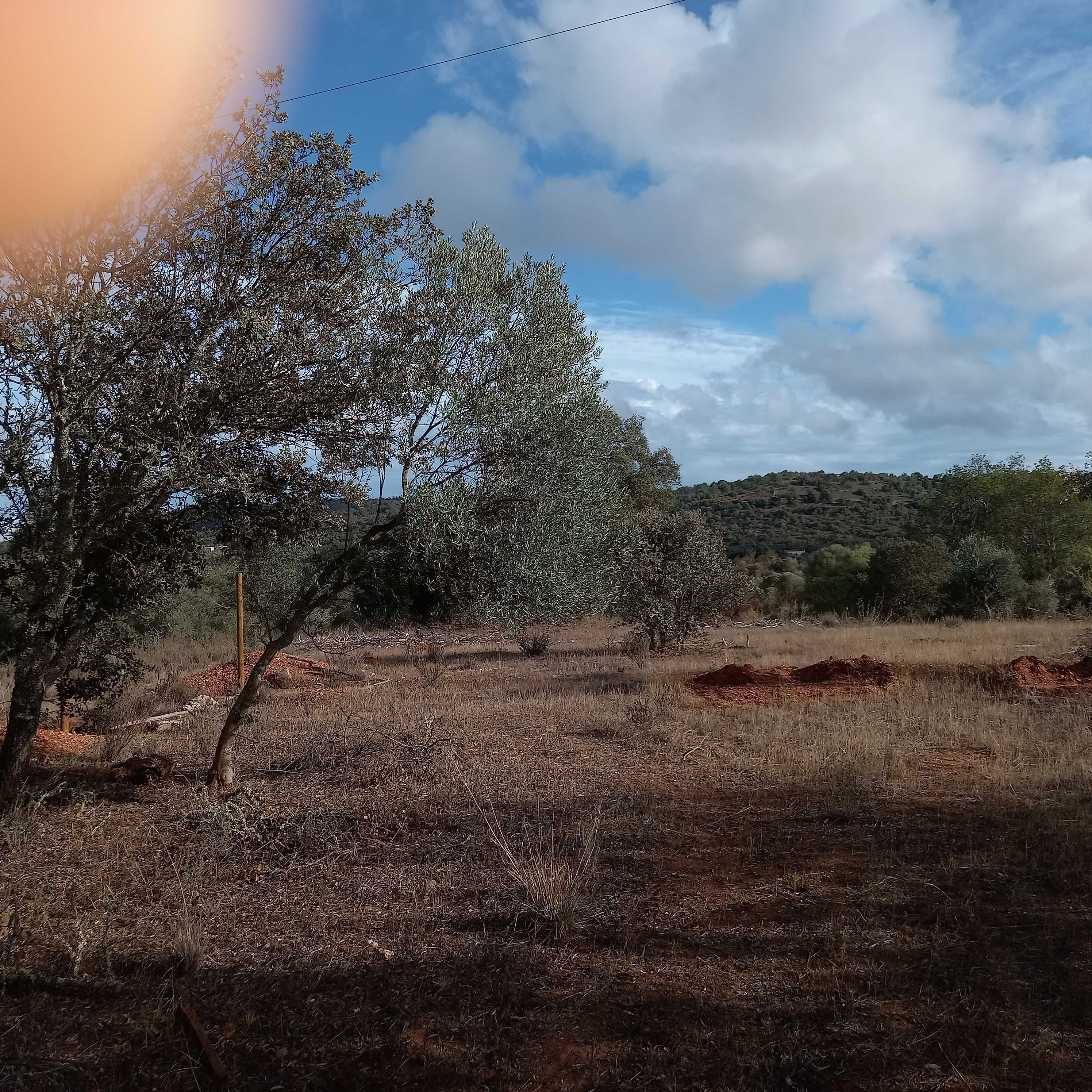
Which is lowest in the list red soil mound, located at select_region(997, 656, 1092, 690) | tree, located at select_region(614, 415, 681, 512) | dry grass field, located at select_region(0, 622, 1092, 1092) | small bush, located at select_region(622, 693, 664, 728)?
dry grass field, located at select_region(0, 622, 1092, 1092)

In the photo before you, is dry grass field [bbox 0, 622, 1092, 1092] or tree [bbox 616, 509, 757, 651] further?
tree [bbox 616, 509, 757, 651]

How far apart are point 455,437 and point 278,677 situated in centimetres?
1152

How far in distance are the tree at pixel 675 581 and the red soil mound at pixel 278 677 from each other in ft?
22.3

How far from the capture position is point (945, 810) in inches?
280

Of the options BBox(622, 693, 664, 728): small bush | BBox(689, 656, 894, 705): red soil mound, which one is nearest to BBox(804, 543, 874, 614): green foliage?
BBox(689, 656, 894, 705): red soil mound

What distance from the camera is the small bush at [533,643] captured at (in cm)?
2056

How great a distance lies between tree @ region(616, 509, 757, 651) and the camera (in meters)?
19.2

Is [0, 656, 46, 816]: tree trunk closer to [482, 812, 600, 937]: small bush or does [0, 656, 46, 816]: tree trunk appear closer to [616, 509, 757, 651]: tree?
[482, 812, 600, 937]: small bush

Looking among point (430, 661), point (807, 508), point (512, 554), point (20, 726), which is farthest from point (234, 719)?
point (807, 508)

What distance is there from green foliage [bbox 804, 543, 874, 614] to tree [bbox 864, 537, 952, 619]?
1.22 metres

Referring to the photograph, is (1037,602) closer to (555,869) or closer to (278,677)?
(278,677)

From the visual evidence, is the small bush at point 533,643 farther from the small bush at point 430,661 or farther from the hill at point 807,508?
the hill at point 807,508

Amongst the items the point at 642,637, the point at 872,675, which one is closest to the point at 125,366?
the point at 872,675

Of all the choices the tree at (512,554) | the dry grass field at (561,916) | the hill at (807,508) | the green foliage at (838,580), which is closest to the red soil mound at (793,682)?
the dry grass field at (561,916)
